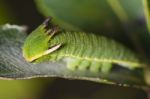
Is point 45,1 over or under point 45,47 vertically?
over

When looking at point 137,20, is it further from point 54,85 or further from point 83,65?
point 54,85

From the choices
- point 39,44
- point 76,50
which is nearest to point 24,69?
point 39,44

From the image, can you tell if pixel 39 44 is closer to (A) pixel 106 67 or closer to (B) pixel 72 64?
(B) pixel 72 64

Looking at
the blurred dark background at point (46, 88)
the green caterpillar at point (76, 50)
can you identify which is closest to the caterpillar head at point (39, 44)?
the green caterpillar at point (76, 50)

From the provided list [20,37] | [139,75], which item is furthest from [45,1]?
[139,75]

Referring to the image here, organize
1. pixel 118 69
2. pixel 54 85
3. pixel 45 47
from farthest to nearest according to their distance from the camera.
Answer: pixel 54 85 → pixel 118 69 → pixel 45 47

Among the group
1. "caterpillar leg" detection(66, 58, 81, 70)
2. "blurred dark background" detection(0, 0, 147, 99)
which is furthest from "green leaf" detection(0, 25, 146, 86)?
"blurred dark background" detection(0, 0, 147, 99)

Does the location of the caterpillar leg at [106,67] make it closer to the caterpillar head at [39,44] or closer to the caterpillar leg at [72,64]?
the caterpillar leg at [72,64]
